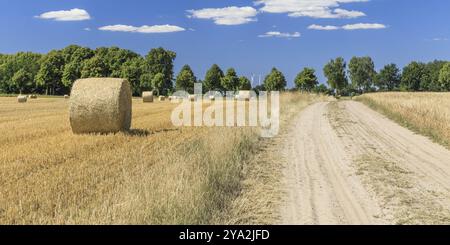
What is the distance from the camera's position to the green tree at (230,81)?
371 feet

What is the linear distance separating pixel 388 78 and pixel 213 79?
58.1 metres

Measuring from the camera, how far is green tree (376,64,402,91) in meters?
146

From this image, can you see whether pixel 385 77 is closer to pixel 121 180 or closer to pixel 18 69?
pixel 18 69

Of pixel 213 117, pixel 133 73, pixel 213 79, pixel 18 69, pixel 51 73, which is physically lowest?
pixel 213 117

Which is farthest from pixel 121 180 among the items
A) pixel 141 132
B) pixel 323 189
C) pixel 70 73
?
pixel 70 73

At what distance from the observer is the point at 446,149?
14.9 m

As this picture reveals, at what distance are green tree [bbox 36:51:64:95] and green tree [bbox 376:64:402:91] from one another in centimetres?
8787

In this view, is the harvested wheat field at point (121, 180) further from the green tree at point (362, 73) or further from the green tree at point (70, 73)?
the green tree at point (362, 73)

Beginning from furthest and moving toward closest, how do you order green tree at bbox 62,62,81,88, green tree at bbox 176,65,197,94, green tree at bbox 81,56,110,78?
green tree at bbox 176,65,197,94
green tree at bbox 62,62,81,88
green tree at bbox 81,56,110,78

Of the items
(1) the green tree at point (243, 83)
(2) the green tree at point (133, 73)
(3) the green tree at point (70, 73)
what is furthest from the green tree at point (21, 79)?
(1) the green tree at point (243, 83)

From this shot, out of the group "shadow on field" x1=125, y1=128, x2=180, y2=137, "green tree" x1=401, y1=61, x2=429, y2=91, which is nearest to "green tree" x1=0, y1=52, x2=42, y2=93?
"shadow on field" x1=125, y1=128, x2=180, y2=137

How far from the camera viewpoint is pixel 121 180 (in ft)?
30.2

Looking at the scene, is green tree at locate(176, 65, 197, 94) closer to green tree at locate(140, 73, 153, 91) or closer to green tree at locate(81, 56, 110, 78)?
green tree at locate(140, 73, 153, 91)
